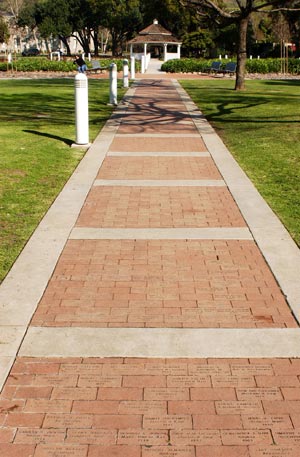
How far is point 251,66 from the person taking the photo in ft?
134

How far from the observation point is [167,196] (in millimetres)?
8023

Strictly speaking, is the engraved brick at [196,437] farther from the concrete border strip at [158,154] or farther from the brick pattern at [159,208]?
the concrete border strip at [158,154]

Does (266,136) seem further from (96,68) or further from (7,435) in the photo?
(96,68)

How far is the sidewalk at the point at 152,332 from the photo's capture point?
10.3 feet

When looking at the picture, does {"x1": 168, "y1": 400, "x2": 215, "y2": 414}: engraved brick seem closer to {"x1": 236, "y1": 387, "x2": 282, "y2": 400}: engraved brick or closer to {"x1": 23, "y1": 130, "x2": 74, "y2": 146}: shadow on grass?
{"x1": 236, "y1": 387, "x2": 282, "y2": 400}: engraved brick

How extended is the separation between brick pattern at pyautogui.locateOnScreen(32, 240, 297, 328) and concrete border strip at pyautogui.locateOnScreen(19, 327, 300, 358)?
4.7 inches

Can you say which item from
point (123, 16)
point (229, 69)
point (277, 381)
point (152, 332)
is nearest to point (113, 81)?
point (152, 332)

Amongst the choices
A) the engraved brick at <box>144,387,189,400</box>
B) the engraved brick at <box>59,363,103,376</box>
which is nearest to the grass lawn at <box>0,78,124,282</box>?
the engraved brick at <box>59,363,103,376</box>

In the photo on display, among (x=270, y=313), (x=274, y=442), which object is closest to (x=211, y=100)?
(x=270, y=313)

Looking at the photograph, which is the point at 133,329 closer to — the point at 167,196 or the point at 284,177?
the point at 167,196

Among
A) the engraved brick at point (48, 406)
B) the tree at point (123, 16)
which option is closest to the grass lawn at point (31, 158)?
the engraved brick at point (48, 406)

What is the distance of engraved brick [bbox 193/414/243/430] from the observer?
319 centimetres

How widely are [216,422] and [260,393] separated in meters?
0.41

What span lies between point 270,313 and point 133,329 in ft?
A: 3.75
